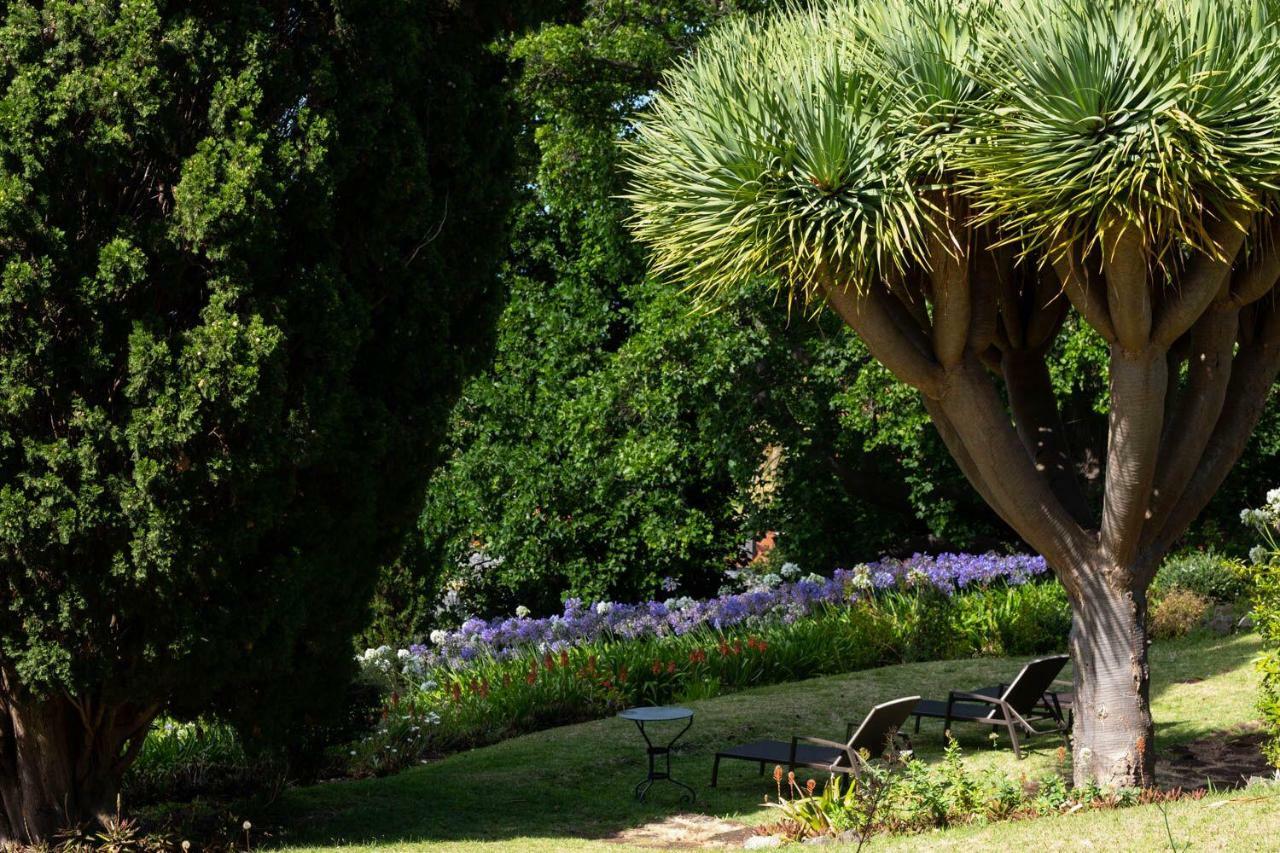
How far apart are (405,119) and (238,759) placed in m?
4.58

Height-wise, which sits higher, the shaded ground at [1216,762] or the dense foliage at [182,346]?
the dense foliage at [182,346]

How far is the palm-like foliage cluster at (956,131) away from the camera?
5.93 meters

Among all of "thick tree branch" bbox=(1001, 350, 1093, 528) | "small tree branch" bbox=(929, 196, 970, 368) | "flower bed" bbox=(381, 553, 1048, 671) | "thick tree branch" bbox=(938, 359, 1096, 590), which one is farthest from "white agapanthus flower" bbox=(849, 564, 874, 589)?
"small tree branch" bbox=(929, 196, 970, 368)

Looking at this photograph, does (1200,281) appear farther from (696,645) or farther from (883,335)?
(696,645)

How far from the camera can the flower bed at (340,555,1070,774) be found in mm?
10891

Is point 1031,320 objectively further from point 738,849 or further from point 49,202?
point 49,202

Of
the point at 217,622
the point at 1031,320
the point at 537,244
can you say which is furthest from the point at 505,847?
the point at 537,244

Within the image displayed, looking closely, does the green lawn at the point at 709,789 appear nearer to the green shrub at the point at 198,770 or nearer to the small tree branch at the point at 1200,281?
the green shrub at the point at 198,770

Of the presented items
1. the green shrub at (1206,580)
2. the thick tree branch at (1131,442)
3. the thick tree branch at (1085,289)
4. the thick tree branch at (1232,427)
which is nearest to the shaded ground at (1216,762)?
the thick tree branch at (1232,427)

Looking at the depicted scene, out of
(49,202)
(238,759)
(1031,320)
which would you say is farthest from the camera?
(238,759)

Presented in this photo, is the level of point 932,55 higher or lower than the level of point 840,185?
higher

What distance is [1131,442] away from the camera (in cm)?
698

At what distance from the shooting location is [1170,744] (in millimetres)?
9102

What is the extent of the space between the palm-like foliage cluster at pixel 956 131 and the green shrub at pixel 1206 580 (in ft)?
26.8
